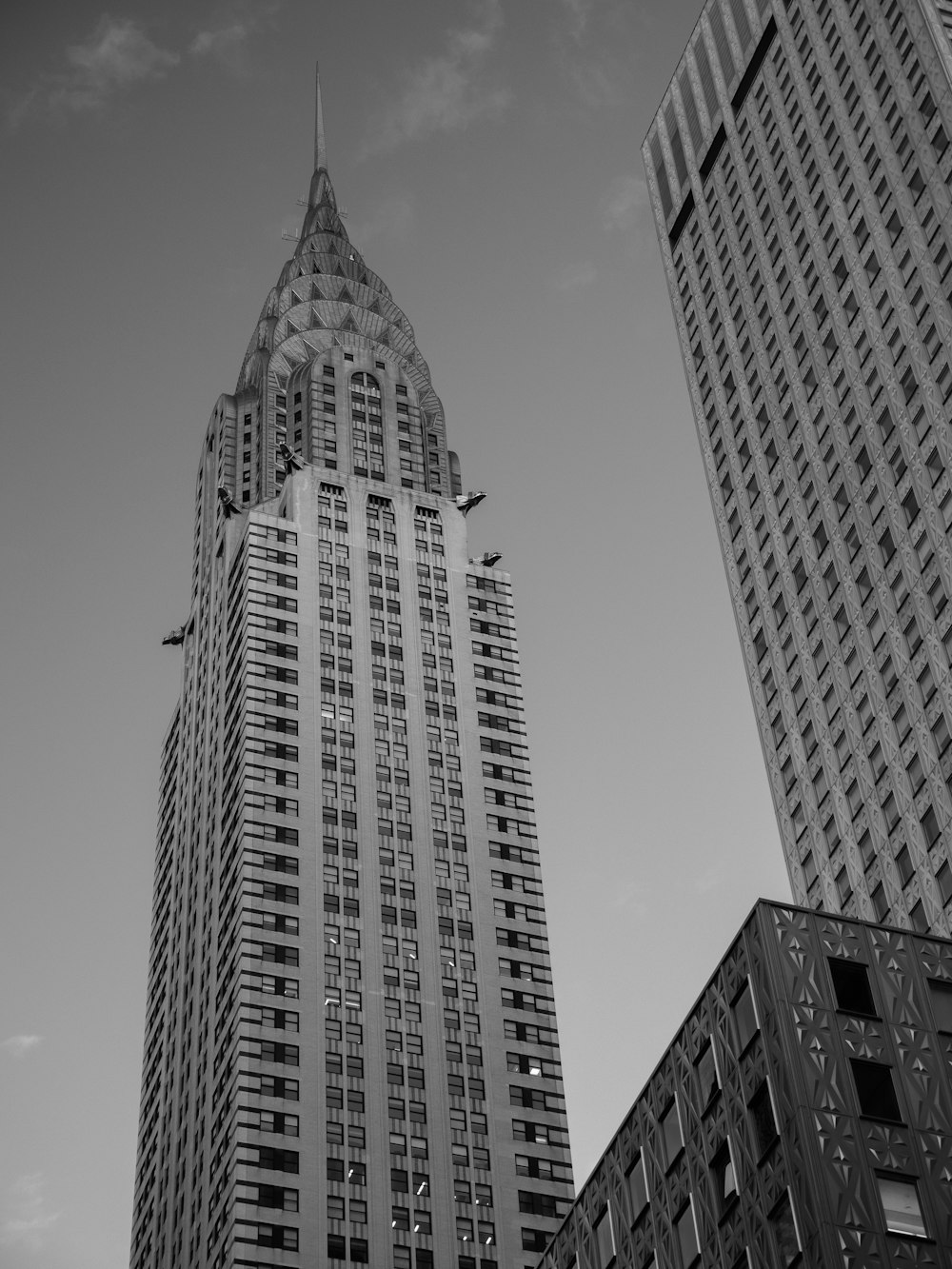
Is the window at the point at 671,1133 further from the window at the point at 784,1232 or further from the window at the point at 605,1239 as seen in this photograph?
the window at the point at 784,1232

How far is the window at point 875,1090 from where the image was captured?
220ft

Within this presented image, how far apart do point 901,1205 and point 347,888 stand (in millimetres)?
80859

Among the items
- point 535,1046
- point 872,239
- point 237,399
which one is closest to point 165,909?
point 535,1046

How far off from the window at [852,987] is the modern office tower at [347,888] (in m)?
58.1

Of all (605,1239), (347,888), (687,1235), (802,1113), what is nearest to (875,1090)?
(802,1113)

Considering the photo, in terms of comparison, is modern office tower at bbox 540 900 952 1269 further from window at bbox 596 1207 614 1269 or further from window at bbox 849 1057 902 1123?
window at bbox 596 1207 614 1269

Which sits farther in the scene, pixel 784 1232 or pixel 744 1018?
pixel 744 1018

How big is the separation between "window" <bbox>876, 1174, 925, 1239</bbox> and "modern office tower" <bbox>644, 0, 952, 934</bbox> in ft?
149

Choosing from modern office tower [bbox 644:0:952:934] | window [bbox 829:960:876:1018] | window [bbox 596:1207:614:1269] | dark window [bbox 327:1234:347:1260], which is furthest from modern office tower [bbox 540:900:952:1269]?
dark window [bbox 327:1234:347:1260]

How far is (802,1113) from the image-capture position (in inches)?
2596

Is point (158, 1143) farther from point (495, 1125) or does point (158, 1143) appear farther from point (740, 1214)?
point (740, 1214)

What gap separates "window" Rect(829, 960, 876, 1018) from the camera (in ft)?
230

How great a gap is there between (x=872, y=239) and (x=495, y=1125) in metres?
64.2

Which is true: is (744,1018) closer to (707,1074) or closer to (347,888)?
(707,1074)
